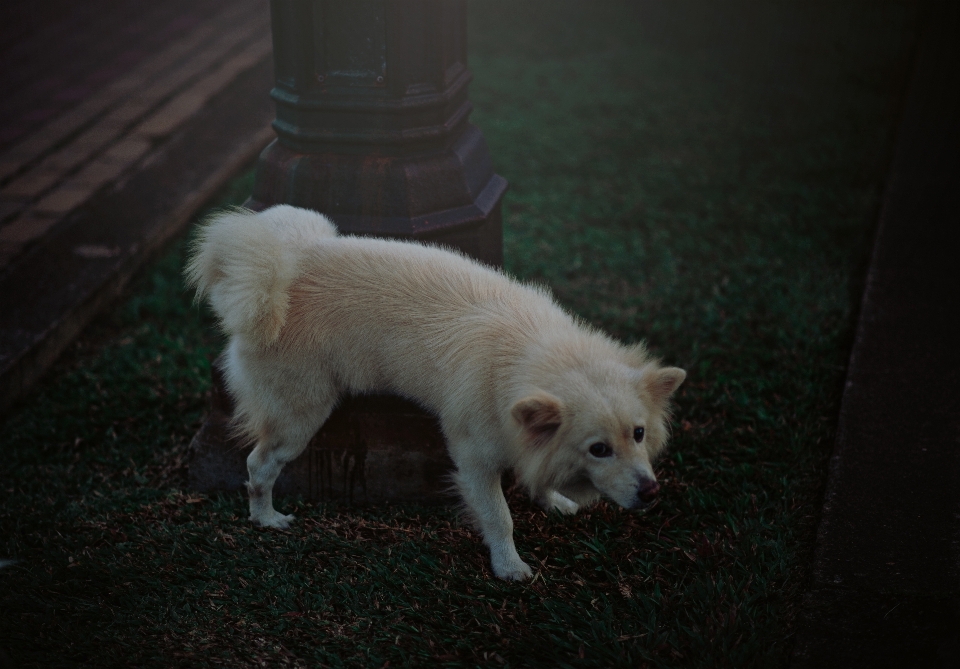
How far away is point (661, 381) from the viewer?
2.62 m

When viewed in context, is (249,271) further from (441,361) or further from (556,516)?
(556,516)

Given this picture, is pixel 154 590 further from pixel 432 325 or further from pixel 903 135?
pixel 903 135

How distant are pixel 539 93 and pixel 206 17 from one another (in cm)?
341

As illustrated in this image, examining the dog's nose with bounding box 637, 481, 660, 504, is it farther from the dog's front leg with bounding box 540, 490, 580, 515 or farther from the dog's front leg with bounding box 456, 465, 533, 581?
the dog's front leg with bounding box 540, 490, 580, 515

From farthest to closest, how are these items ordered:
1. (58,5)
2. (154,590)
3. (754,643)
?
(58,5)
(154,590)
(754,643)

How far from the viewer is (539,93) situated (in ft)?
26.7

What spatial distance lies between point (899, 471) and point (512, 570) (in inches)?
59.1

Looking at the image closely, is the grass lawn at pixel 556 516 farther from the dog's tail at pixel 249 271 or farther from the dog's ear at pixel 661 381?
the dog's tail at pixel 249 271

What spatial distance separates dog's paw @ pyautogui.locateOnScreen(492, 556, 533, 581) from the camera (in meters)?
2.89

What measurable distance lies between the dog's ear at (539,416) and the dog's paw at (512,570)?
0.59 meters

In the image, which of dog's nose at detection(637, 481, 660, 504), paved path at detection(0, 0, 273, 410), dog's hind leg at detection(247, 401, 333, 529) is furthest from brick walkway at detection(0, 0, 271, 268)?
dog's nose at detection(637, 481, 660, 504)

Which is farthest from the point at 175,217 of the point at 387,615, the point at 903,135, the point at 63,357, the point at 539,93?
the point at 903,135

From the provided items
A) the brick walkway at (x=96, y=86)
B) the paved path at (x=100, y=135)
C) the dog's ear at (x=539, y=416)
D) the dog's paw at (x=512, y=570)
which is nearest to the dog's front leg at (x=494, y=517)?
the dog's paw at (x=512, y=570)

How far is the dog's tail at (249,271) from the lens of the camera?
280 centimetres
